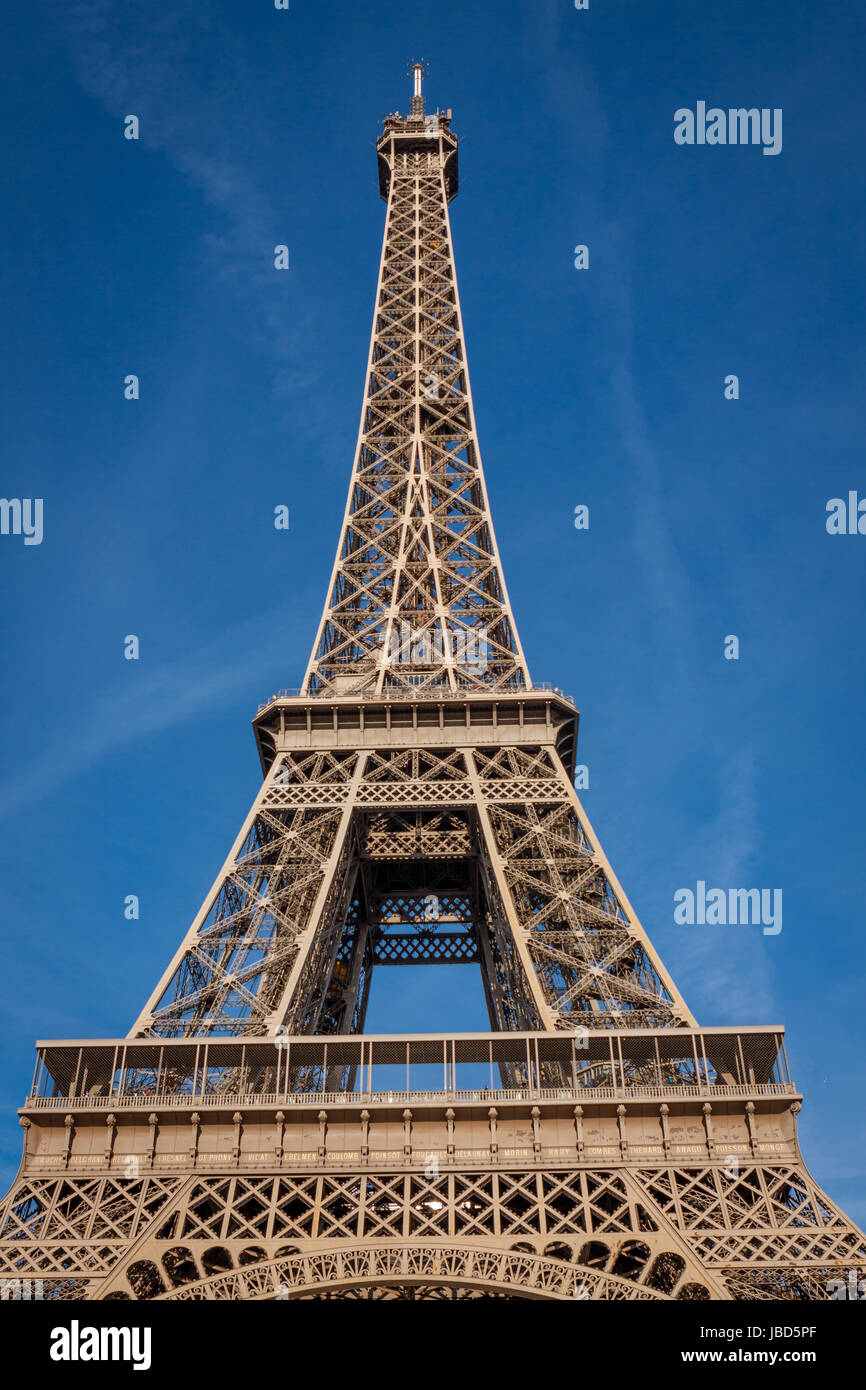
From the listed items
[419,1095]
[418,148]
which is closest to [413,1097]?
[419,1095]

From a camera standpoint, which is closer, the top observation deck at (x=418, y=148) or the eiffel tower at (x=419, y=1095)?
the eiffel tower at (x=419, y=1095)

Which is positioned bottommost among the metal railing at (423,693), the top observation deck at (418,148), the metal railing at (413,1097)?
the metal railing at (413,1097)

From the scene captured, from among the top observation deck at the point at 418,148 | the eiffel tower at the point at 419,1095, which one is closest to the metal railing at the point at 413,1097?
the eiffel tower at the point at 419,1095

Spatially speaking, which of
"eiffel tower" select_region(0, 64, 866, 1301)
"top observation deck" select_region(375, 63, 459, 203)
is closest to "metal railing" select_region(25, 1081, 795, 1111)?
"eiffel tower" select_region(0, 64, 866, 1301)

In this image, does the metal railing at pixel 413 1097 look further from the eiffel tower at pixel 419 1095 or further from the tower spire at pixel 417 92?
the tower spire at pixel 417 92

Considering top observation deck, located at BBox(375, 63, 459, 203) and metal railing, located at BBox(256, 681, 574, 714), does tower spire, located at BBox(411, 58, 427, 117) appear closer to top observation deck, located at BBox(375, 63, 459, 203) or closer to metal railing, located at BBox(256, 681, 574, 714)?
top observation deck, located at BBox(375, 63, 459, 203)

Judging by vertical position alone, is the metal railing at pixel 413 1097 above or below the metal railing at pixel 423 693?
below

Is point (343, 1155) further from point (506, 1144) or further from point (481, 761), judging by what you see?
point (481, 761)

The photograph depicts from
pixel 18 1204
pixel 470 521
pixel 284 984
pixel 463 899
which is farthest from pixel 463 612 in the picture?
pixel 18 1204

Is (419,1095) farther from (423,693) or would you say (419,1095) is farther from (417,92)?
(417,92)
